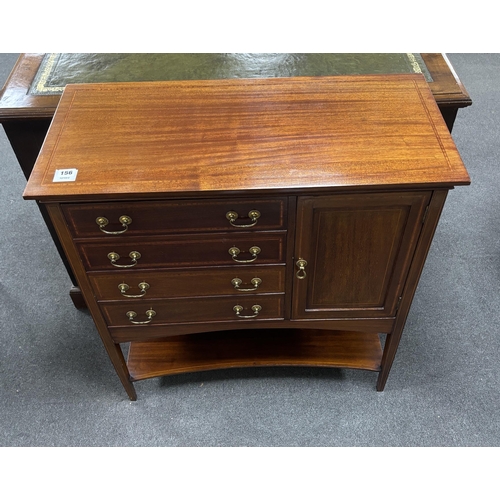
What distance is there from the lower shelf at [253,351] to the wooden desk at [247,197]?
21 centimetres

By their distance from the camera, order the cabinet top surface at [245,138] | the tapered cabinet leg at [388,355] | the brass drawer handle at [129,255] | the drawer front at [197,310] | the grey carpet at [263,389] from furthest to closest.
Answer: the grey carpet at [263,389] → the tapered cabinet leg at [388,355] → the drawer front at [197,310] → the brass drawer handle at [129,255] → the cabinet top surface at [245,138]

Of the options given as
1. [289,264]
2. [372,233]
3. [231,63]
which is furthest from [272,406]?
[231,63]

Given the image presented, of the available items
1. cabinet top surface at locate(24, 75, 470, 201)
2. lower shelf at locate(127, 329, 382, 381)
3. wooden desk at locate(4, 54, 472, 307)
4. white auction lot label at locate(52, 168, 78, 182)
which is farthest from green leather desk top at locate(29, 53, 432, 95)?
lower shelf at locate(127, 329, 382, 381)

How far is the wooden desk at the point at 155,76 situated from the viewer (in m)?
1.19

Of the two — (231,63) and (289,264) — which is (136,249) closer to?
(289,264)

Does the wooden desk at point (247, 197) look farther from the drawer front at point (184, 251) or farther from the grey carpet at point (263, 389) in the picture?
the grey carpet at point (263, 389)

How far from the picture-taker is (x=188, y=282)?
1065 millimetres

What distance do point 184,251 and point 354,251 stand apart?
34 centimetres

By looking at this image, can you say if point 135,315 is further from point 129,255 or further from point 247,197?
point 247,197

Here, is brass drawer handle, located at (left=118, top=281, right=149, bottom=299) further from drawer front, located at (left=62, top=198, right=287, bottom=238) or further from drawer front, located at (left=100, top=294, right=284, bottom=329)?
drawer front, located at (left=62, top=198, right=287, bottom=238)

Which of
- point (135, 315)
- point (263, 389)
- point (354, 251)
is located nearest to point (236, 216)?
point (354, 251)

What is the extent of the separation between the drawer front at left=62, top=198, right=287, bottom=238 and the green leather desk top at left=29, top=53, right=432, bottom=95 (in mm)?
499

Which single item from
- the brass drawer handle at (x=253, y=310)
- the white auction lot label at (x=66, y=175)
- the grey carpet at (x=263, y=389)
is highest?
the white auction lot label at (x=66, y=175)

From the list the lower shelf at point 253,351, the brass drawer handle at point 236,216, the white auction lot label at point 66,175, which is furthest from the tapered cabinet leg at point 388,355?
the white auction lot label at point 66,175
